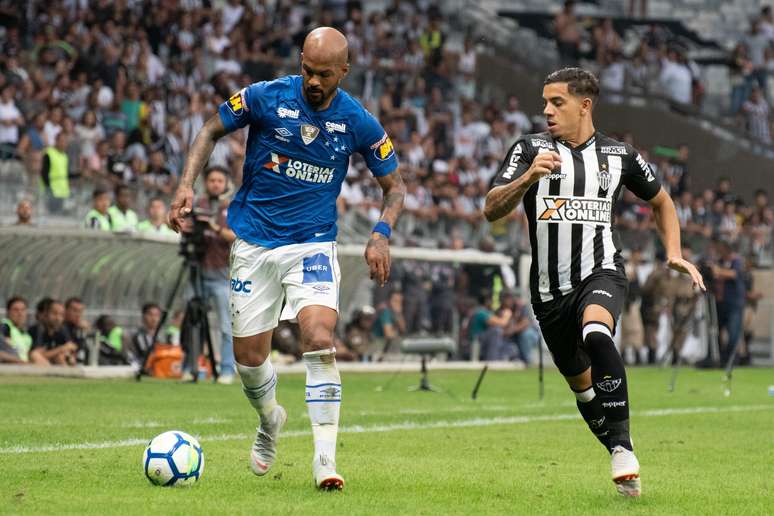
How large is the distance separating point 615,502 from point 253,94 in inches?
107

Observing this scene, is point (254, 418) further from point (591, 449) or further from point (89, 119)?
point (89, 119)

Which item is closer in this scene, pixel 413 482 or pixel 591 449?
pixel 413 482

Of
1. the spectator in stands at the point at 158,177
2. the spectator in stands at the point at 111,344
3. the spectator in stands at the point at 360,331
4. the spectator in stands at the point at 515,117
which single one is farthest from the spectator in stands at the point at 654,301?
the spectator in stands at the point at 111,344

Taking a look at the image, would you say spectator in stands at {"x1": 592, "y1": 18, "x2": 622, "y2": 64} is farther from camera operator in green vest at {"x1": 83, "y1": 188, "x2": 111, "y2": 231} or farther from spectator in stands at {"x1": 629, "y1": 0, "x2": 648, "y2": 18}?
camera operator in green vest at {"x1": 83, "y1": 188, "x2": 111, "y2": 231}

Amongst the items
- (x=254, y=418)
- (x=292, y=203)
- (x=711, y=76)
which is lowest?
Result: (x=254, y=418)

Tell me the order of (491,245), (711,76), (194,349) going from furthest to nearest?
1. (711,76)
2. (491,245)
3. (194,349)

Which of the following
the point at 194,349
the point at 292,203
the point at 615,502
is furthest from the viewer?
the point at 194,349

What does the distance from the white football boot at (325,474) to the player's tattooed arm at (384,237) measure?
92 cm

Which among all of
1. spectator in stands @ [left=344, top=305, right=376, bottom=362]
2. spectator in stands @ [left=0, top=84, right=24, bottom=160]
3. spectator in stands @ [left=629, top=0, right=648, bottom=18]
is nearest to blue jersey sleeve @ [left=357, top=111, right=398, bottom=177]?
spectator in stands @ [left=0, top=84, right=24, bottom=160]

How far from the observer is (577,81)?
25.7 feet

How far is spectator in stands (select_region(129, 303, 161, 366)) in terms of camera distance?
17.9 meters

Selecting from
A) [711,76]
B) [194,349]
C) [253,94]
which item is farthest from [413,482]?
[711,76]

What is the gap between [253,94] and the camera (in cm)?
777

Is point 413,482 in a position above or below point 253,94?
below
